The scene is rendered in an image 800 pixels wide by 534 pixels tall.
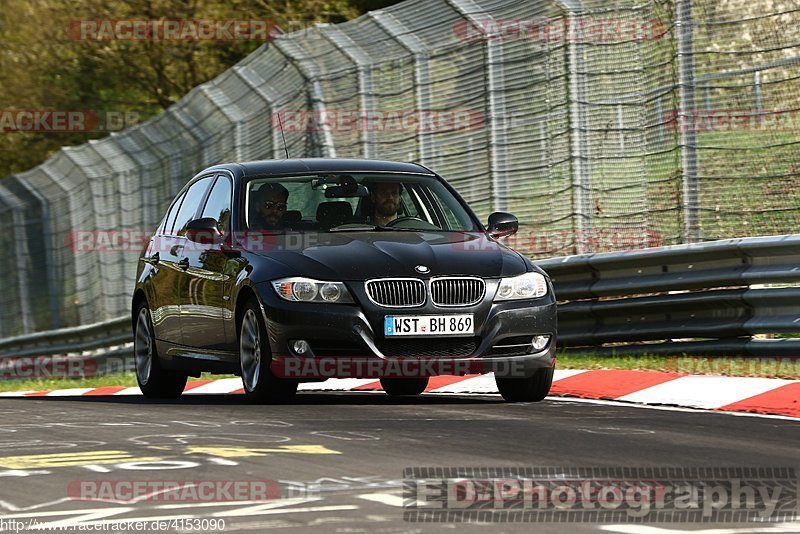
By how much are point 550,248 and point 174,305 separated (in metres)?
4.15

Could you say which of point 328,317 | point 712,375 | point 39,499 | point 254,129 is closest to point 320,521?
point 39,499

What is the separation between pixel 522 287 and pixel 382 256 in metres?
0.90

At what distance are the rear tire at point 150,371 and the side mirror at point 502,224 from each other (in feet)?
9.20

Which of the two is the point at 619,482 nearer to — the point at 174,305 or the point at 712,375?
the point at 712,375

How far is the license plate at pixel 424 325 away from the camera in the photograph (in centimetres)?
1062

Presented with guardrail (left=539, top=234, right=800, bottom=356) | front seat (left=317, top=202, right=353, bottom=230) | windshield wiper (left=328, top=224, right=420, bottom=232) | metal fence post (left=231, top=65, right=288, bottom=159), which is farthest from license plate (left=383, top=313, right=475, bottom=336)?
metal fence post (left=231, top=65, right=288, bottom=159)

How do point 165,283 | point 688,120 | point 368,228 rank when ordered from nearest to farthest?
point 368,228 → point 165,283 → point 688,120

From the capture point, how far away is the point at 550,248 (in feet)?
51.5

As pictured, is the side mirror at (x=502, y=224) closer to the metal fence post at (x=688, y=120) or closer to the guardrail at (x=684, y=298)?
the guardrail at (x=684, y=298)

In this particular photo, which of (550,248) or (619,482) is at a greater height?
(550,248)

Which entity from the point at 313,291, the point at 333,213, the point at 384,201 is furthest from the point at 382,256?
the point at 384,201

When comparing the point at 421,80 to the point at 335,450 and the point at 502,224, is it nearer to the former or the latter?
the point at 502,224

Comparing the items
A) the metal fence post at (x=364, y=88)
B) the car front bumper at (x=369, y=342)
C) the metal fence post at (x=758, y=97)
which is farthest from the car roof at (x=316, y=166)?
the metal fence post at (x=364, y=88)

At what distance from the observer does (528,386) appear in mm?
11328
